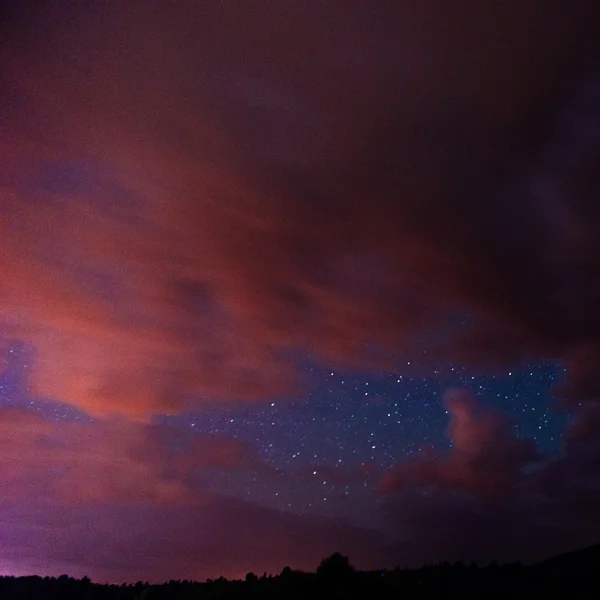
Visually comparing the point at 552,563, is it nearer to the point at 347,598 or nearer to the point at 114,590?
the point at 347,598

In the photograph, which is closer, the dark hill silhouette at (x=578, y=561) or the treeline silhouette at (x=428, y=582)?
the treeline silhouette at (x=428, y=582)

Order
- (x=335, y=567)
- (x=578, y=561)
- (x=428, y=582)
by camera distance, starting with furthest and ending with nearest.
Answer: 1. (x=428, y=582)
2. (x=578, y=561)
3. (x=335, y=567)

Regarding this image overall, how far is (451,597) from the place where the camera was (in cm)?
4425

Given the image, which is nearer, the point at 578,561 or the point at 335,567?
the point at 335,567

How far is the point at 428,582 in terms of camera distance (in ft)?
155

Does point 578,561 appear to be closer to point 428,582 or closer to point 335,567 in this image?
point 428,582

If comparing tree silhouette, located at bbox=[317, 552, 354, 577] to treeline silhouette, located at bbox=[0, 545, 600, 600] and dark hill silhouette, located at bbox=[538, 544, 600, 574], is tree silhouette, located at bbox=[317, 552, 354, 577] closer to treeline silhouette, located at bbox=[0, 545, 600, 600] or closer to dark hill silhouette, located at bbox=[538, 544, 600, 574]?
treeline silhouette, located at bbox=[0, 545, 600, 600]

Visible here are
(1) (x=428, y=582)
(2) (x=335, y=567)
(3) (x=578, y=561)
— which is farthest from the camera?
(1) (x=428, y=582)

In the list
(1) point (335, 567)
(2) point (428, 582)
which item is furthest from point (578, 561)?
(1) point (335, 567)

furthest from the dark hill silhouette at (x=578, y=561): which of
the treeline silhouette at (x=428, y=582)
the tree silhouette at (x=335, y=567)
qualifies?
the tree silhouette at (x=335, y=567)

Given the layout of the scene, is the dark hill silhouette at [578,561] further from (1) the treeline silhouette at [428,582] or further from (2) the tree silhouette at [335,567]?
(2) the tree silhouette at [335,567]

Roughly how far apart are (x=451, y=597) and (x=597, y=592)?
30.2ft

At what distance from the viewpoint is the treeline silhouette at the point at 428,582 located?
35000 mm

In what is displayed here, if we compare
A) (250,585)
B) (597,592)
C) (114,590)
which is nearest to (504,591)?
(597,592)
